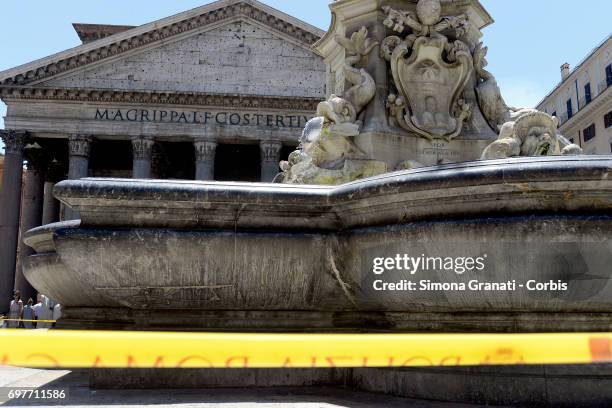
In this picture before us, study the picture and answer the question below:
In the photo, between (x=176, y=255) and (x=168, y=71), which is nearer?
(x=176, y=255)

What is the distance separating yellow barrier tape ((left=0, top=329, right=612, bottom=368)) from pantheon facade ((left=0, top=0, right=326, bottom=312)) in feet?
106

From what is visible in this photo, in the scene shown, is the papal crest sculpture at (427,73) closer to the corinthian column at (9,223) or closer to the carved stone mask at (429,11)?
the carved stone mask at (429,11)

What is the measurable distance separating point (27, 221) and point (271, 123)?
15.3 metres

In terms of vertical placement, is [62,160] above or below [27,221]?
above

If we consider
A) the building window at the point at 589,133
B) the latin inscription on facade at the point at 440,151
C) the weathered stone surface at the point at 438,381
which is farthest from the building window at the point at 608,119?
the weathered stone surface at the point at 438,381

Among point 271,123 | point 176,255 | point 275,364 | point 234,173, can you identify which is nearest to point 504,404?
point 275,364

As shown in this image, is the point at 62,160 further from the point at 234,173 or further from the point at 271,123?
the point at 271,123

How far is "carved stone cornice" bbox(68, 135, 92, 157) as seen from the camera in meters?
34.3

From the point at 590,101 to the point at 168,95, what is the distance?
25319mm

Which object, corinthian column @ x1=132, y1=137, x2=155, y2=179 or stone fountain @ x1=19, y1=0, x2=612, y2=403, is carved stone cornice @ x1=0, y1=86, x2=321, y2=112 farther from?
stone fountain @ x1=19, y1=0, x2=612, y2=403

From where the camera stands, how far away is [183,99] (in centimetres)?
3541

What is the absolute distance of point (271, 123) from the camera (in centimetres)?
3547

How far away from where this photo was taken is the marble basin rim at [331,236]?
9.95 ft

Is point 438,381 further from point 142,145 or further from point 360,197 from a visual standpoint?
point 142,145
